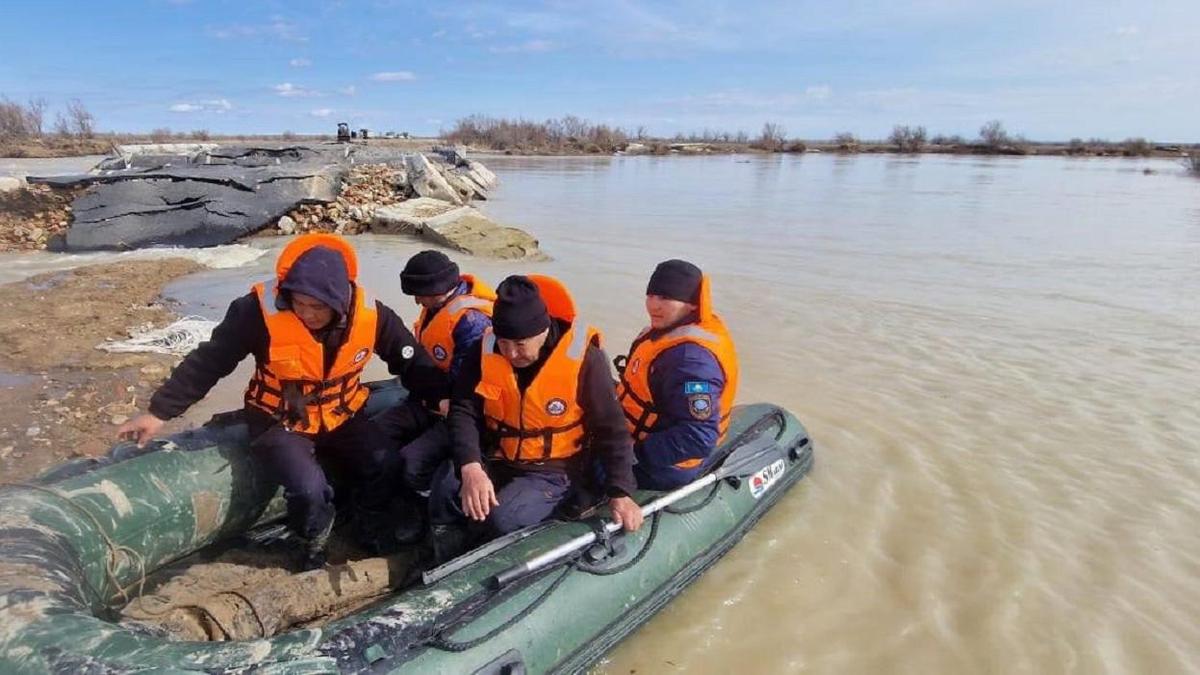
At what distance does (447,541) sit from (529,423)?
0.56 meters

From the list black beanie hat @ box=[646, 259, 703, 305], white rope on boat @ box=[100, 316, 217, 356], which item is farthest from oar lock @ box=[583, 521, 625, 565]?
white rope on boat @ box=[100, 316, 217, 356]

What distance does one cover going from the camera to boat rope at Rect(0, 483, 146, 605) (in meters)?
2.53

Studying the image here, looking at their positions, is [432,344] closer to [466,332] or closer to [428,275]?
[466,332]

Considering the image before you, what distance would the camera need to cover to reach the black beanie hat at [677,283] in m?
3.09

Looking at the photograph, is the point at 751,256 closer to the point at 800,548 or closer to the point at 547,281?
the point at 800,548

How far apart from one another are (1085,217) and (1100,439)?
42.0 feet

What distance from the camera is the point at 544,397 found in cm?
286

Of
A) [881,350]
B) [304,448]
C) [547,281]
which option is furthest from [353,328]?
[881,350]

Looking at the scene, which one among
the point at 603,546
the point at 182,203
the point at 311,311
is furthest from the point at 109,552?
the point at 182,203

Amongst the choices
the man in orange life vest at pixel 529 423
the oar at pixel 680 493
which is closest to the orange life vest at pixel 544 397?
the man in orange life vest at pixel 529 423

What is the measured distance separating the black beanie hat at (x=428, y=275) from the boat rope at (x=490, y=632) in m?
1.50

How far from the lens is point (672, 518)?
126 inches

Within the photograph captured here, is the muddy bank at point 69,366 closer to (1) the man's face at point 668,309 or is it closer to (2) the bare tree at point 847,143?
(1) the man's face at point 668,309

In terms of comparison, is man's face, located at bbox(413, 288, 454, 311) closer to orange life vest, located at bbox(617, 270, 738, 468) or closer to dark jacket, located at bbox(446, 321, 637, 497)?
dark jacket, located at bbox(446, 321, 637, 497)
